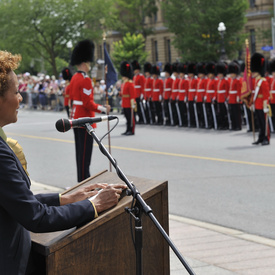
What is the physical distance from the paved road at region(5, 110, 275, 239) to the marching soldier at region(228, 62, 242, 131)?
753 millimetres

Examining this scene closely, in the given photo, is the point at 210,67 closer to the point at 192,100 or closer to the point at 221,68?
the point at 221,68

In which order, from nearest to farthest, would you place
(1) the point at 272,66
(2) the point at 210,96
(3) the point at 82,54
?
(3) the point at 82,54, (1) the point at 272,66, (2) the point at 210,96

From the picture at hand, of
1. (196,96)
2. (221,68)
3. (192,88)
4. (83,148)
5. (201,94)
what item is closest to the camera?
(83,148)

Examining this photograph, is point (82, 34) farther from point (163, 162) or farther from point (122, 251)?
point (122, 251)

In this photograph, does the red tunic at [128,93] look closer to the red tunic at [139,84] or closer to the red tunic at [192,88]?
the red tunic at [192,88]

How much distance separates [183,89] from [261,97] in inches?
241

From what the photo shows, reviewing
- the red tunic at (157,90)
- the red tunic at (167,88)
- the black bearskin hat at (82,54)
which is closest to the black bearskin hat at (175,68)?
the red tunic at (167,88)

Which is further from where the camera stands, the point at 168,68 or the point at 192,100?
the point at 168,68

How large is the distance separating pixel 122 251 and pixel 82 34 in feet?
167

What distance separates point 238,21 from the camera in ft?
145

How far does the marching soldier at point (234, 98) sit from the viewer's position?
19.7 m

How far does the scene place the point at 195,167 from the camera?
38.9 ft

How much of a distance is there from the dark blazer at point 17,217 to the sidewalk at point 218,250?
2445 mm

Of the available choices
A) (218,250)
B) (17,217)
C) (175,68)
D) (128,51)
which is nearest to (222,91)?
(175,68)
